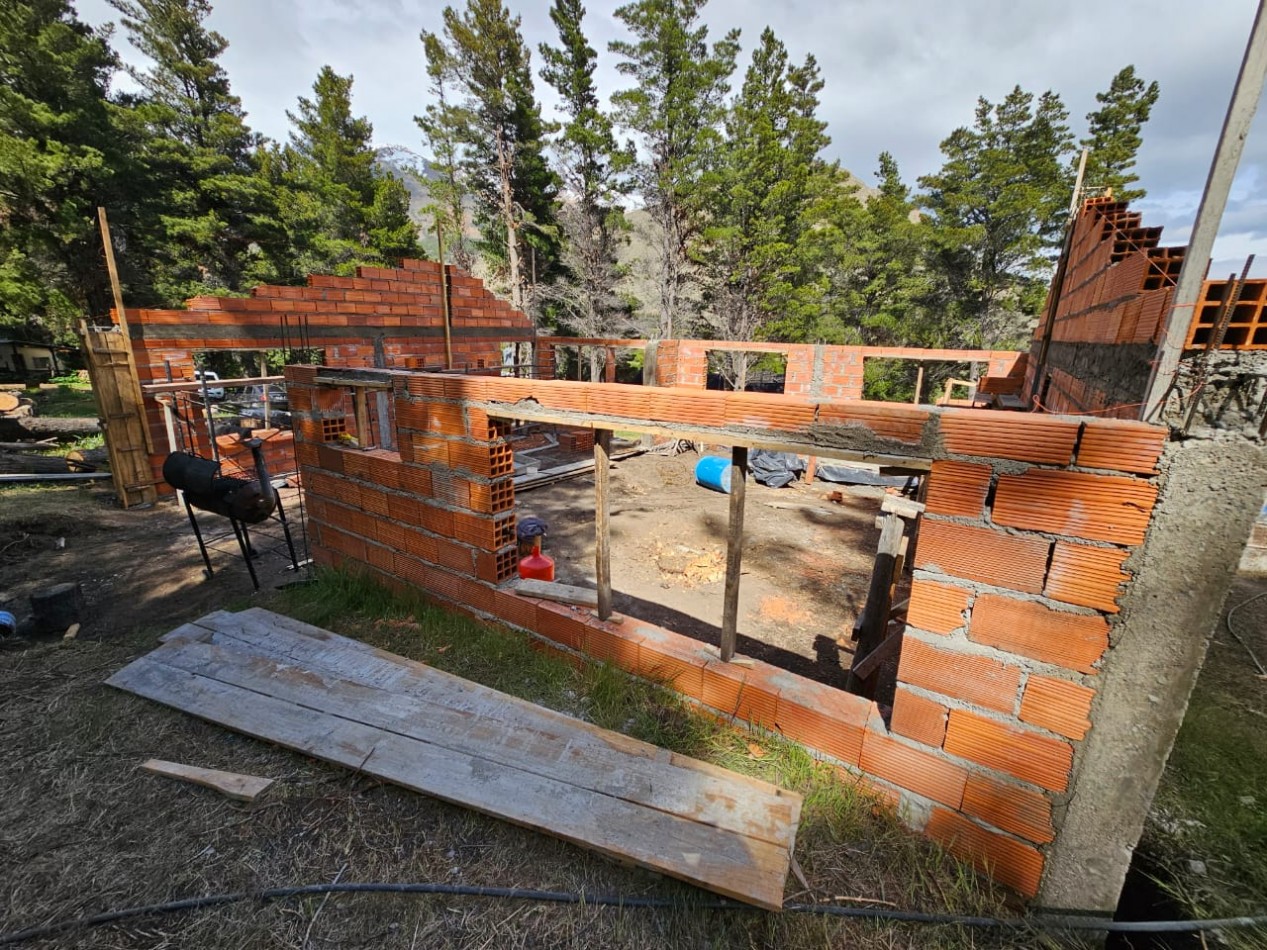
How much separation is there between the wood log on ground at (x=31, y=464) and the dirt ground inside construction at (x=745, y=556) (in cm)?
821

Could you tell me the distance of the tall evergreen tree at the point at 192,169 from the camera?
18344 mm

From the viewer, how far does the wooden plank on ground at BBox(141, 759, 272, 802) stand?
2.37 meters

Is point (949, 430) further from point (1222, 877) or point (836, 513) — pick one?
point (836, 513)

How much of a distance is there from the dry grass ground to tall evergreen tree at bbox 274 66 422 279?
22412 millimetres

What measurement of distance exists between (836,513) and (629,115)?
18.4 meters

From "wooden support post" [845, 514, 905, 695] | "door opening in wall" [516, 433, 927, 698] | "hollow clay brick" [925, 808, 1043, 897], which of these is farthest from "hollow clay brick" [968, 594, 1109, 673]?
"wooden support post" [845, 514, 905, 695]

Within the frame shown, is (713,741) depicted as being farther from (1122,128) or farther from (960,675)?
(1122,128)

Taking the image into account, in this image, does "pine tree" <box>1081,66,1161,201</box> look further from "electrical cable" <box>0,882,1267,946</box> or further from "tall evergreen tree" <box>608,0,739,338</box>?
"electrical cable" <box>0,882,1267,946</box>

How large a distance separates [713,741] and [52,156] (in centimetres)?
2443

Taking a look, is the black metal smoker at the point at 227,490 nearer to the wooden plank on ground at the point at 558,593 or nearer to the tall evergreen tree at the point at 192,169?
the wooden plank on ground at the point at 558,593

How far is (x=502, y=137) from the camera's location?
20.2m

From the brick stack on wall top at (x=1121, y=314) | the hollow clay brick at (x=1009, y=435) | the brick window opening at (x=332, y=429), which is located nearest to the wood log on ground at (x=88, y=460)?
the brick window opening at (x=332, y=429)

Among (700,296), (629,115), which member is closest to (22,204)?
(629,115)

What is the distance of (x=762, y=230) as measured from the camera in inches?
778
